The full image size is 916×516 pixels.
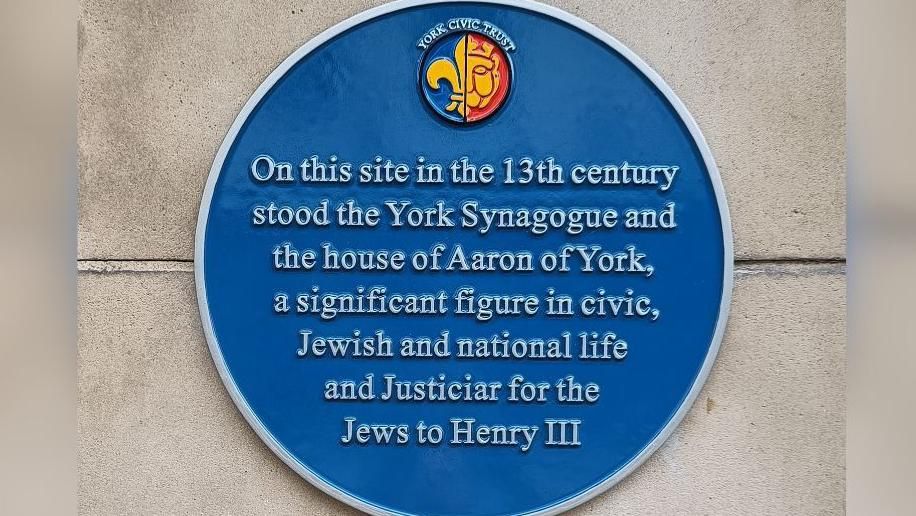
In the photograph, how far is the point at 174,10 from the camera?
108 inches

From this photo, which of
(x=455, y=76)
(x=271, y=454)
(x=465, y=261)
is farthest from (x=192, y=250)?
(x=455, y=76)

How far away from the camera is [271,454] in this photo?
272 centimetres

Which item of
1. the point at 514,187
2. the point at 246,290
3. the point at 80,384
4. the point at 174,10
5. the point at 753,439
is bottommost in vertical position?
the point at 753,439

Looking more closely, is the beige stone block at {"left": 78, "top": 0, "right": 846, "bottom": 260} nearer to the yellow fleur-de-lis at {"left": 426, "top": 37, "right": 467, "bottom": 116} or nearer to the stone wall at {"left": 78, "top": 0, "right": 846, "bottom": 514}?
the stone wall at {"left": 78, "top": 0, "right": 846, "bottom": 514}

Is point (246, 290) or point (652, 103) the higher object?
point (652, 103)

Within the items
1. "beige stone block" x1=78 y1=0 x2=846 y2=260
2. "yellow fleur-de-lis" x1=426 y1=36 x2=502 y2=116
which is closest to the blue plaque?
"yellow fleur-de-lis" x1=426 y1=36 x2=502 y2=116

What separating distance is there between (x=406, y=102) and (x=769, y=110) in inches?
49.6

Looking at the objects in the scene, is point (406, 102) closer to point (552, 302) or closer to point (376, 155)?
point (376, 155)

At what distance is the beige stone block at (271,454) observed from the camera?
264 centimetres

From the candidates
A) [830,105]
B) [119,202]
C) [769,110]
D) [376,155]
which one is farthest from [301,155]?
[830,105]

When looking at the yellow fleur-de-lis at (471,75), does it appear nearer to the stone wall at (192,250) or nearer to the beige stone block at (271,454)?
the stone wall at (192,250)

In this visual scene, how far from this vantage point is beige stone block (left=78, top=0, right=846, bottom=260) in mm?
2662

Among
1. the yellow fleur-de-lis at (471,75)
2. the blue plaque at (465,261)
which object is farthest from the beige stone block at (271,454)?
the yellow fleur-de-lis at (471,75)

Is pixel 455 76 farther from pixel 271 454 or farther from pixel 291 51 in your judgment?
pixel 271 454
